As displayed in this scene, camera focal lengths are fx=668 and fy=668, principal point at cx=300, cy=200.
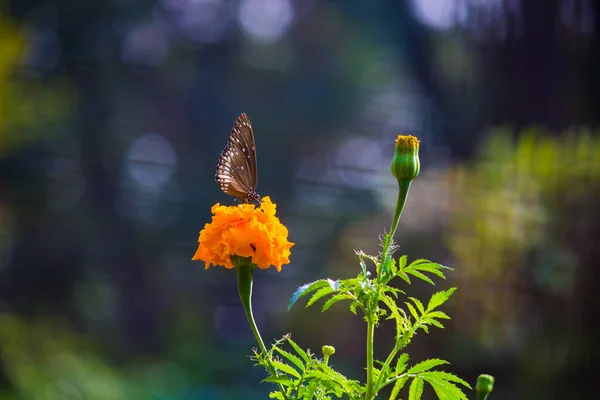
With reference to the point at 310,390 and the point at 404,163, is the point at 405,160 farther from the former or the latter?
the point at 310,390

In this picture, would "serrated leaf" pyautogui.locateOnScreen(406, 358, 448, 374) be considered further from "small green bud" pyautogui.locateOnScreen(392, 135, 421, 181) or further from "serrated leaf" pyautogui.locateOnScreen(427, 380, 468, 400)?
"small green bud" pyautogui.locateOnScreen(392, 135, 421, 181)

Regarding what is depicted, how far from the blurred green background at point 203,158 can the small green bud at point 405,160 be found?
215 cm

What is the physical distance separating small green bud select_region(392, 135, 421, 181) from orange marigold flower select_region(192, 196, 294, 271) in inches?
3.7

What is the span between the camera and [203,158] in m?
3.39

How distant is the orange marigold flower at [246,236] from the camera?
17.6 inches

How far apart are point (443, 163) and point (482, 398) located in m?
2.58

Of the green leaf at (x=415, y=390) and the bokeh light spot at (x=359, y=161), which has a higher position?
the bokeh light spot at (x=359, y=161)

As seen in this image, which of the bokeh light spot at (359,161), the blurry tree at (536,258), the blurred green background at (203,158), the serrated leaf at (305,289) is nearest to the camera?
the serrated leaf at (305,289)

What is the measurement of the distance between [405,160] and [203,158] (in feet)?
9.77

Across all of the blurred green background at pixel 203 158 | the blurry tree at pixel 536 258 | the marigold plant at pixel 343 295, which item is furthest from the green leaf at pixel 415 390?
the blurred green background at pixel 203 158

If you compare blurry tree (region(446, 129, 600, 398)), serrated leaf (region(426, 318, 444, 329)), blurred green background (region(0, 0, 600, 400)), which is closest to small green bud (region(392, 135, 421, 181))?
serrated leaf (region(426, 318, 444, 329))

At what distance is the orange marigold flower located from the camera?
446mm

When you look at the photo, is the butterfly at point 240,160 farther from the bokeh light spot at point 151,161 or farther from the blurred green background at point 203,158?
the bokeh light spot at point 151,161

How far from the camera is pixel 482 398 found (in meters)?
0.42
